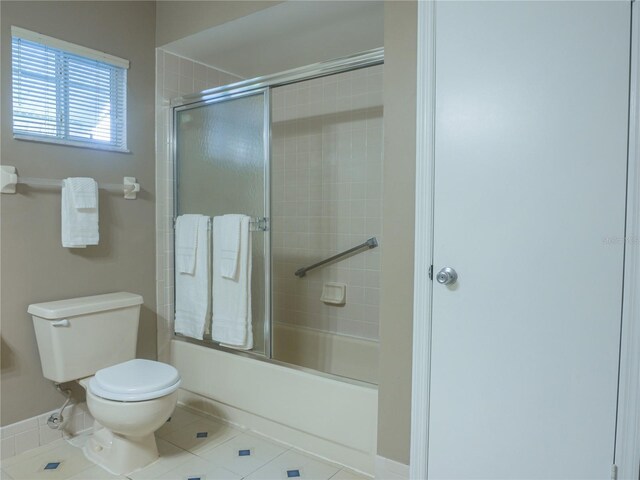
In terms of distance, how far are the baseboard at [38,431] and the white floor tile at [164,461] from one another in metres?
0.46

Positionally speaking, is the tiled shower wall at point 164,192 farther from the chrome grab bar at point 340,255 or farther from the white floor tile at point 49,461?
the chrome grab bar at point 340,255

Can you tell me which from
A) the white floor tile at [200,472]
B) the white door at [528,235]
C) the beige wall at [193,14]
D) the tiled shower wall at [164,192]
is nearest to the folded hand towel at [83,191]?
the tiled shower wall at [164,192]

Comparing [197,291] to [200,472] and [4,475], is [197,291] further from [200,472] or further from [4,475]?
[4,475]

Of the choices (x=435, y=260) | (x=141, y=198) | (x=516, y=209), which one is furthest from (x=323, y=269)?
(x=516, y=209)

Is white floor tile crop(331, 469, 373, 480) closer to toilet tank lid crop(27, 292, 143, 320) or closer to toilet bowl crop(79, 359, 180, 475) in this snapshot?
toilet bowl crop(79, 359, 180, 475)

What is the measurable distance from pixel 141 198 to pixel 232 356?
110 centimetres

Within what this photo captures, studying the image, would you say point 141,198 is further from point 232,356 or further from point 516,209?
point 516,209

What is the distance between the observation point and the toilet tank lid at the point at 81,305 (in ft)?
6.42

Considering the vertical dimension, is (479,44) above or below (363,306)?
above

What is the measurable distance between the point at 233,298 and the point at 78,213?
906mm

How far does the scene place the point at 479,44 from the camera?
1523 mm

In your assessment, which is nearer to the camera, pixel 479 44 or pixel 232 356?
pixel 479 44

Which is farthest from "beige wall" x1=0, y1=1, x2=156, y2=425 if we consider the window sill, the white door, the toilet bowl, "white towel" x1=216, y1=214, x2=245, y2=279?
the white door

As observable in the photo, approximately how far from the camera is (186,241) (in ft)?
8.14
